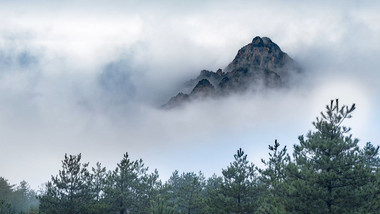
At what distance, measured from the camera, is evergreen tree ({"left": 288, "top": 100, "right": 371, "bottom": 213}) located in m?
22.1

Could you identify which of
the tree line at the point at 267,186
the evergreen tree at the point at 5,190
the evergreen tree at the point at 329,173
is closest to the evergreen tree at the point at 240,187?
A: the tree line at the point at 267,186

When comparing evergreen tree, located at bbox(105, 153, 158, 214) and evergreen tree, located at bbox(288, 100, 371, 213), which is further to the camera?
evergreen tree, located at bbox(105, 153, 158, 214)

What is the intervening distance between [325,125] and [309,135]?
1.46 meters

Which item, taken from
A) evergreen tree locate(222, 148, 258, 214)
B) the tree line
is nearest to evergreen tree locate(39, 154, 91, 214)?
the tree line

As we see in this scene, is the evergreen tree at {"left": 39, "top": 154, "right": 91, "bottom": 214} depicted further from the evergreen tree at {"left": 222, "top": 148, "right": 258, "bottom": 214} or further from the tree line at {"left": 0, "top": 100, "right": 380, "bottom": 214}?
the evergreen tree at {"left": 222, "top": 148, "right": 258, "bottom": 214}

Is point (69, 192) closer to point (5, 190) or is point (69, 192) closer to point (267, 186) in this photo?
point (267, 186)

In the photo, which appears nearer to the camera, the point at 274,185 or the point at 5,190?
the point at 274,185

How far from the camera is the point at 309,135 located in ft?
81.4

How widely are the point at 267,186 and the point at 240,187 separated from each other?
484 centimetres

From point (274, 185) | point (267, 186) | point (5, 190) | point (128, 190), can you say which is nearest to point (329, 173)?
point (274, 185)

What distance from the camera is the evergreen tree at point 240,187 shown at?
34906 millimetres

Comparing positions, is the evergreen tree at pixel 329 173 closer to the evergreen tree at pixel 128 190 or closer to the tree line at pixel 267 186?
the tree line at pixel 267 186

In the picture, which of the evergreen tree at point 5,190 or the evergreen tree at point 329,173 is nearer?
the evergreen tree at point 329,173

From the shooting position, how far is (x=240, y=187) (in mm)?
35219
